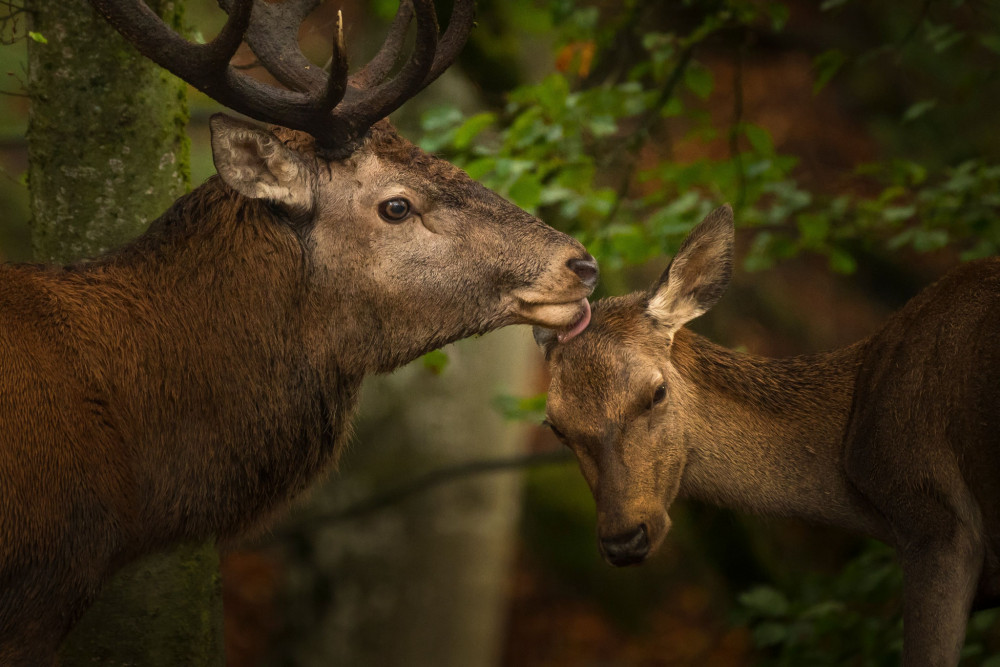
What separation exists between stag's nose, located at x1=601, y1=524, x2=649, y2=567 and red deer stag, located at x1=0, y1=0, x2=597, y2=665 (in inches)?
31.6

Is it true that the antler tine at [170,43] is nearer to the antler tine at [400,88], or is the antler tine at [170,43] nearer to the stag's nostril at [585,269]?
the antler tine at [400,88]

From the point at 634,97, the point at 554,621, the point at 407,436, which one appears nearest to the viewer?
the point at 634,97

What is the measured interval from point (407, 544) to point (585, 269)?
5.03 meters

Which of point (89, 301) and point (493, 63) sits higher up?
point (493, 63)

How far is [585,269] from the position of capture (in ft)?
13.2

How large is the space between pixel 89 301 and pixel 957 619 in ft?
10.2

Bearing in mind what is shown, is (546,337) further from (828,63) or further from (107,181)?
(828,63)

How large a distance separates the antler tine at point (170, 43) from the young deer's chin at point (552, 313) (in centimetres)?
135

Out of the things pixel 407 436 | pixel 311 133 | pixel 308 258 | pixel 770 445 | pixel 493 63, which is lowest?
pixel 407 436

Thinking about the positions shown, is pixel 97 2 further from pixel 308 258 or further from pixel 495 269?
pixel 495 269

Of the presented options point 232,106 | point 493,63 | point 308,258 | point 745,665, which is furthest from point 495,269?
point 745,665

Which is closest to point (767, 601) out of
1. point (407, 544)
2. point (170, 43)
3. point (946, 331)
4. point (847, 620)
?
point (847, 620)

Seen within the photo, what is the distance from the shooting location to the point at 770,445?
14.3ft

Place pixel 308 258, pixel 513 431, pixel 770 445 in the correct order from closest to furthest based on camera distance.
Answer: pixel 308 258 → pixel 770 445 → pixel 513 431
